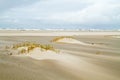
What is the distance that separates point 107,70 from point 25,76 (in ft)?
15.7

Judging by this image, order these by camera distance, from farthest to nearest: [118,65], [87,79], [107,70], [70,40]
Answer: [70,40]
[118,65]
[107,70]
[87,79]

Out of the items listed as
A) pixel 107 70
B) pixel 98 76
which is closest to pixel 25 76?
pixel 98 76

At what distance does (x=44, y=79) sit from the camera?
7.37 m

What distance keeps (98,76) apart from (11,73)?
346 centimetres

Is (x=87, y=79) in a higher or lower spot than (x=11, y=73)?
lower

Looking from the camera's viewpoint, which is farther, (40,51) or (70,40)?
(70,40)

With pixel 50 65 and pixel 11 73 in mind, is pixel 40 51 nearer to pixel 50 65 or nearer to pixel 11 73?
pixel 50 65

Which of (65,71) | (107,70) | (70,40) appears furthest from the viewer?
(70,40)

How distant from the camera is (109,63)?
1274 centimetres

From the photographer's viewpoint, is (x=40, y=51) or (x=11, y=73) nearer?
(x=11, y=73)

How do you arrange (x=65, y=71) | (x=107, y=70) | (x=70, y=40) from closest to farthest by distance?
(x=65, y=71), (x=107, y=70), (x=70, y=40)

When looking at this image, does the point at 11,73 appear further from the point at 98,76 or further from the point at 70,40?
the point at 70,40

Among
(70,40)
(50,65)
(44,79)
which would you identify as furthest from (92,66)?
(70,40)

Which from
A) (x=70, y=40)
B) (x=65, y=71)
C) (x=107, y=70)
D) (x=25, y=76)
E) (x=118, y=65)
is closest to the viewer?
(x=25, y=76)
